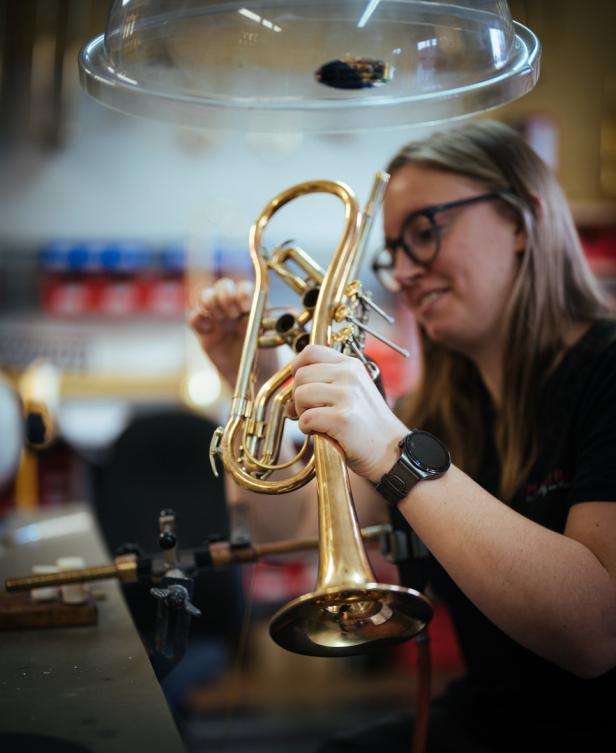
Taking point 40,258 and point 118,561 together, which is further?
point 40,258

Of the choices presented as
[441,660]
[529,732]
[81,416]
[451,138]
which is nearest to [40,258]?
[81,416]

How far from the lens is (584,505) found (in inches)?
36.4

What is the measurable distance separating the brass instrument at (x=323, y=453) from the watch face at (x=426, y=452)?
70 millimetres

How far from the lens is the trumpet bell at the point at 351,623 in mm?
768

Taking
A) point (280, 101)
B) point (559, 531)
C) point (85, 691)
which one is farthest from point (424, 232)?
point (85, 691)

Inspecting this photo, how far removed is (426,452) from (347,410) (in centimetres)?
9

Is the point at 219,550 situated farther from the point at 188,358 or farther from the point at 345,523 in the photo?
the point at 188,358

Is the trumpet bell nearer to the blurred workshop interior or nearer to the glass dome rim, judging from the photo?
the glass dome rim

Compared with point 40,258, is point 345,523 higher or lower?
higher

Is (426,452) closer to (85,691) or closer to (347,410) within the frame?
(347,410)

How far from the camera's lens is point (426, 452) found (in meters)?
0.83

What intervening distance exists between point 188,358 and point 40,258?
0.78 meters

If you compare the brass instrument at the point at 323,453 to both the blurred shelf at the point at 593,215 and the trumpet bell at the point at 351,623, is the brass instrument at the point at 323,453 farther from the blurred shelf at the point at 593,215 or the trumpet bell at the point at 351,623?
the blurred shelf at the point at 593,215

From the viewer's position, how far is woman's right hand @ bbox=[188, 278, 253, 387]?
1233 millimetres
